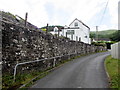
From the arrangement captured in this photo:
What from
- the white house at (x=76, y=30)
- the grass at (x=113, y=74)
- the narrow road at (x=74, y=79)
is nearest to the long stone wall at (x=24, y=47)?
the narrow road at (x=74, y=79)

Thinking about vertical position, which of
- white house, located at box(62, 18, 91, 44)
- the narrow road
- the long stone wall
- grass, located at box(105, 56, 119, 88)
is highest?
white house, located at box(62, 18, 91, 44)

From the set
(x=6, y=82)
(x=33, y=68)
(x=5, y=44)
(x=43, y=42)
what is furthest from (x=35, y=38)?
(x=6, y=82)

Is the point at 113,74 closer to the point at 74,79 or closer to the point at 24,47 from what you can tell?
the point at 74,79

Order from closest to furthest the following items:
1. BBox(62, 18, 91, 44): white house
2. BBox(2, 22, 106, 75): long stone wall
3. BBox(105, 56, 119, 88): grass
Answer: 1. BBox(2, 22, 106, 75): long stone wall
2. BBox(105, 56, 119, 88): grass
3. BBox(62, 18, 91, 44): white house

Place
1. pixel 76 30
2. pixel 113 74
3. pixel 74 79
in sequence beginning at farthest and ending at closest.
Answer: pixel 76 30
pixel 113 74
pixel 74 79

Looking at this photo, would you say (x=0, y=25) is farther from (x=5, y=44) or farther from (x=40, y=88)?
(x=40, y=88)

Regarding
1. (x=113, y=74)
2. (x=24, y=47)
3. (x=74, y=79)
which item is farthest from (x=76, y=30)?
(x=74, y=79)

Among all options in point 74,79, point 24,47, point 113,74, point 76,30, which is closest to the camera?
point 74,79

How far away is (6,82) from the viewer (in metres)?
5.04

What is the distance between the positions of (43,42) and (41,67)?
194 centimetres

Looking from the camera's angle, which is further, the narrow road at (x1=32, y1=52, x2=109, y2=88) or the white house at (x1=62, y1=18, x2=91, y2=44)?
the white house at (x1=62, y1=18, x2=91, y2=44)

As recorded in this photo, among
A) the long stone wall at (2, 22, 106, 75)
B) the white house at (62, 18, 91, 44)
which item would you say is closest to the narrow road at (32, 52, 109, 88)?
the long stone wall at (2, 22, 106, 75)

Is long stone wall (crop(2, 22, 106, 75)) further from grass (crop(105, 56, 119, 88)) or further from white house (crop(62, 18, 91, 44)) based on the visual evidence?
white house (crop(62, 18, 91, 44))

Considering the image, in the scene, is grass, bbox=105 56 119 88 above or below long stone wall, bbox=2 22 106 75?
below
